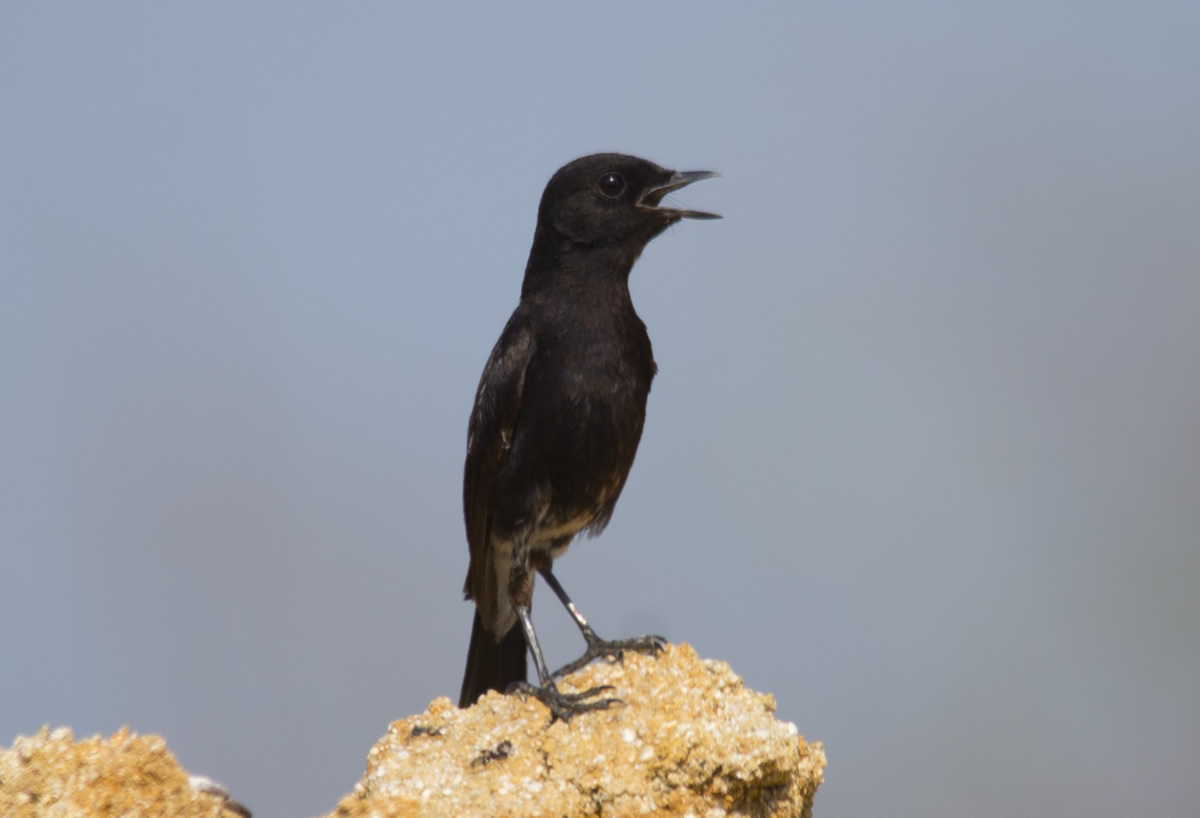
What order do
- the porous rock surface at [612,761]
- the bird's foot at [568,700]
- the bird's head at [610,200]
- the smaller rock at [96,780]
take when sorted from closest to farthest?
the smaller rock at [96,780]
the porous rock surface at [612,761]
the bird's foot at [568,700]
the bird's head at [610,200]

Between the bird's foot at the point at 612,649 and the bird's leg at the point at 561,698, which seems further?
the bird's foot at the point at 612,649

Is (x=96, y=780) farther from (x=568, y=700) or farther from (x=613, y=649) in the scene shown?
(x=613, y=649)

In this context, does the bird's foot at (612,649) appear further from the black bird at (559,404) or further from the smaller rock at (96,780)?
the smaller rock at (96,780)

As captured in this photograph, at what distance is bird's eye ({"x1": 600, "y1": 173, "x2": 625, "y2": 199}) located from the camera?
5980 mm

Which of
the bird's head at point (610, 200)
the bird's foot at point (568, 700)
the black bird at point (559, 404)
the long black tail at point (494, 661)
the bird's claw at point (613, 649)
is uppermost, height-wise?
the bird's head at point (610, 200)

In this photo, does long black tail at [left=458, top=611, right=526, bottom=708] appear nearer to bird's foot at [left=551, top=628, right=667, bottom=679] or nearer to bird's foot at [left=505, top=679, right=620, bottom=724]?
bird's foot at [left=551, top=628, right=667, bottom=679]

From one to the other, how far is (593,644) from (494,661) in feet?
2.38

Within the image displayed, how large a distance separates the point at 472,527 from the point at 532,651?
2.20ft

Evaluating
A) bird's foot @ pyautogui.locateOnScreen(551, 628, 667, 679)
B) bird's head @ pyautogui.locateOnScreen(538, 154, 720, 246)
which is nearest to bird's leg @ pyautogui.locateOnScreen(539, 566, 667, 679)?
bird's foot @ pyautogui.locateOnScreen(551, 628, 667, 679)

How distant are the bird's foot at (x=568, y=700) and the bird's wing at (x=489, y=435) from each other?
4.08 feet

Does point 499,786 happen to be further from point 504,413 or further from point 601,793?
point 504,413

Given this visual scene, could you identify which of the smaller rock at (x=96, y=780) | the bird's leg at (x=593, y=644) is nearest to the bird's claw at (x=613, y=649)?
the bird's leg at (x=593, y=644)

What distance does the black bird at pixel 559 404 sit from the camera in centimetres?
554

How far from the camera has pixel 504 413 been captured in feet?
18.4
